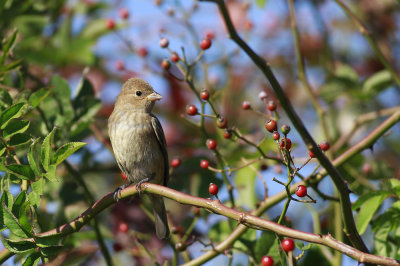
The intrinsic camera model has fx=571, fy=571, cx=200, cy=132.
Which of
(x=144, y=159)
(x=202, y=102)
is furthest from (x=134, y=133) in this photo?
(x=202, y=102)

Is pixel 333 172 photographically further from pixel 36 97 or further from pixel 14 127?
pixel 36 97

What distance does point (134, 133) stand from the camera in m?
4.80

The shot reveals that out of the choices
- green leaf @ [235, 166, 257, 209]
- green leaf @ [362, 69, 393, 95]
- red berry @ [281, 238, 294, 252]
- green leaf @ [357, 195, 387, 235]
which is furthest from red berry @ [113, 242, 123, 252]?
green leaf @ [362, 69, 393, 95]

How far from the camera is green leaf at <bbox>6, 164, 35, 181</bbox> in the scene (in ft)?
8.68

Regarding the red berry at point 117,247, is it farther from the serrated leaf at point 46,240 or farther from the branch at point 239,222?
the serrated leaf at point 46,240

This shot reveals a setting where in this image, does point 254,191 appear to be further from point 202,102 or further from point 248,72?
point 248,72

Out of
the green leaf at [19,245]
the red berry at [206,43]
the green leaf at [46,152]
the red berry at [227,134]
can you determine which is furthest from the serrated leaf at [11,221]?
the red berry at [206,43]

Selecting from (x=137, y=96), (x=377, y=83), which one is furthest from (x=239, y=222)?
(x=137, y=96)

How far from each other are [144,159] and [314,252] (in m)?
1.71

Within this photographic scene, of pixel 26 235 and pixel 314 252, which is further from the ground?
pixel 314 252

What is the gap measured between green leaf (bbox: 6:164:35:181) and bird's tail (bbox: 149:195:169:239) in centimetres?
136

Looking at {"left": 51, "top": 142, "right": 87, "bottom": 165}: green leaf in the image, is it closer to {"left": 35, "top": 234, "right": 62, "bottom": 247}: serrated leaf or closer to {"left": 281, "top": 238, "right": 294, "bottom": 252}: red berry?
{"left": 35, "top": 234, "right": 62, "bottom": 247}: serrated leaf

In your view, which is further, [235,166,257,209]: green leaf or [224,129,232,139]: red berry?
[235,166,257,209]: green leaf

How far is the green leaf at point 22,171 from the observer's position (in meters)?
2.64
